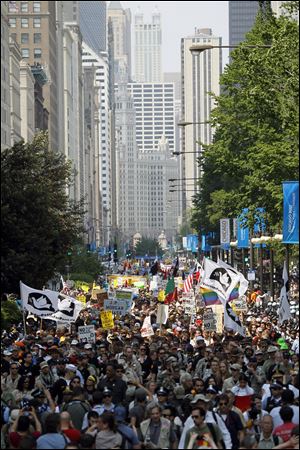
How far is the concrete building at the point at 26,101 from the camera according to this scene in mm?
134750

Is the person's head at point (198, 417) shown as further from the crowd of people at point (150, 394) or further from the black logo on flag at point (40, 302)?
the black logo on flag at point (40, 302)

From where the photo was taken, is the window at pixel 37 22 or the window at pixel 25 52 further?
the window at pixel 37 22

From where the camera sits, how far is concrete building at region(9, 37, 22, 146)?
11550 cm

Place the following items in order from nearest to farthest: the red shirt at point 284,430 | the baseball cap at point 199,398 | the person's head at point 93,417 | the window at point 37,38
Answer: the red shirt at point 284,430
the person's head at point 93,417
the baseball cap at point 199,398
the window at point 37,38

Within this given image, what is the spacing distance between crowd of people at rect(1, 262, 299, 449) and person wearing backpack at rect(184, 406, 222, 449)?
0.01 m

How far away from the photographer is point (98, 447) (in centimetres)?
1645

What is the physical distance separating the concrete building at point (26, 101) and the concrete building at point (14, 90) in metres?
8.11

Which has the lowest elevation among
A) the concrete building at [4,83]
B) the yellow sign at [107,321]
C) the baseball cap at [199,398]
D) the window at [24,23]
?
the baseball cap at [199,398]

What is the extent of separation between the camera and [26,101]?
137 meters

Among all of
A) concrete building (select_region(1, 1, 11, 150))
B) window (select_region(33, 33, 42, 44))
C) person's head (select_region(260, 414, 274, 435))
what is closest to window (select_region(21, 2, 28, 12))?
window (select_region(33, 33, 42, 44))

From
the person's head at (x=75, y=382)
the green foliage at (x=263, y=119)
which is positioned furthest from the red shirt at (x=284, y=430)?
the green foliage at (x=263, y=119)

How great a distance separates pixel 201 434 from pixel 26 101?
122 m

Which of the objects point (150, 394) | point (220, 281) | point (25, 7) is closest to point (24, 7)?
point (25, 7)

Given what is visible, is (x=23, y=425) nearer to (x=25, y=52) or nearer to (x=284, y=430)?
(x=284, y=430)
